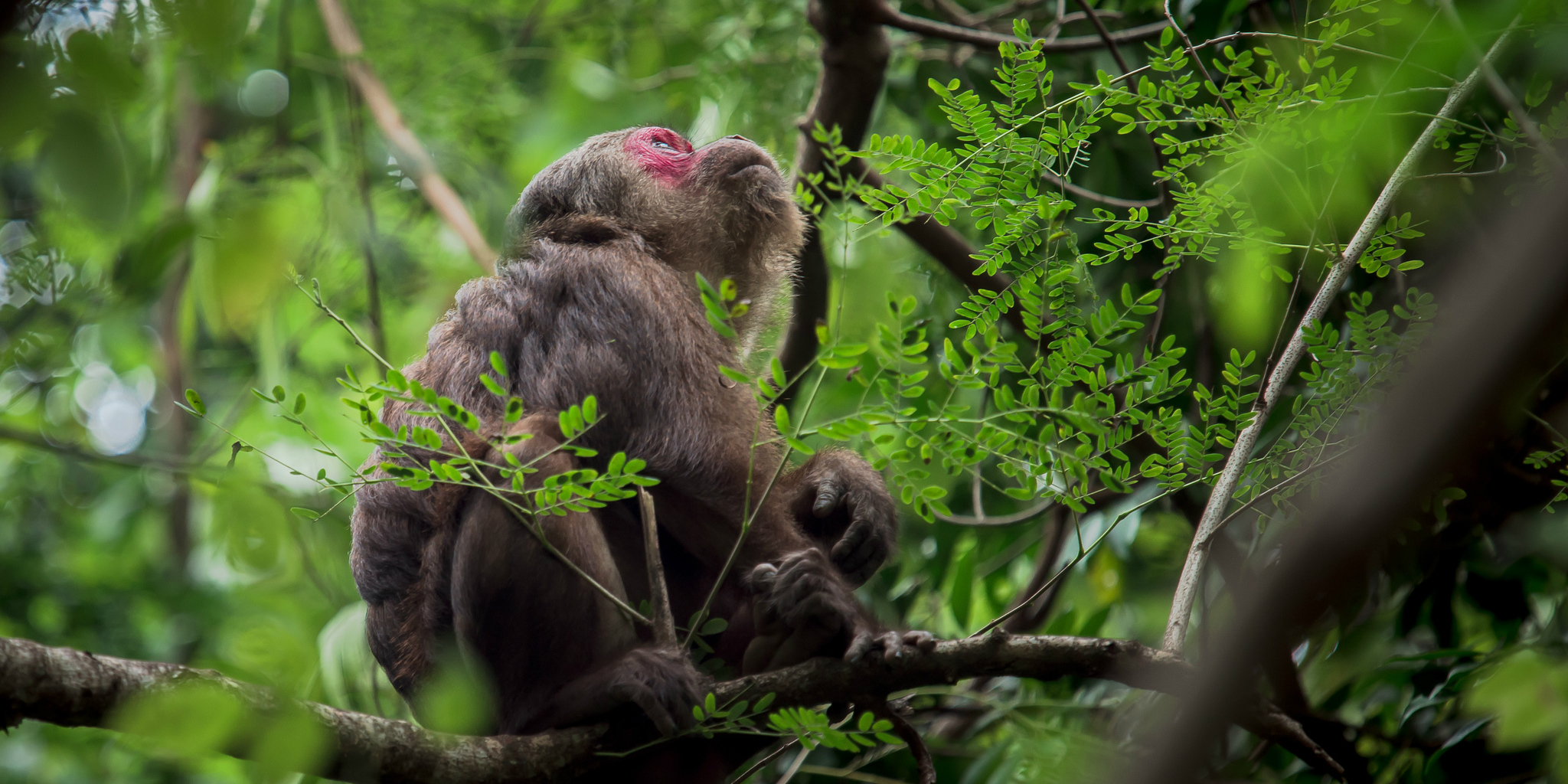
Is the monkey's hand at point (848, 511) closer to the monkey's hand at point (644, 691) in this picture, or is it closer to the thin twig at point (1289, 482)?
the monkey's hand at point (644, 691)

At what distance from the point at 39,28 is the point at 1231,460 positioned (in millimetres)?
2796

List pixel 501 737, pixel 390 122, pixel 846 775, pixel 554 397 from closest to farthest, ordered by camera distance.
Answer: pixel 501 737 < pixel 554 397 < pixel 846 775 < pixel 390 122

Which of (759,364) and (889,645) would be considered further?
(759,364)

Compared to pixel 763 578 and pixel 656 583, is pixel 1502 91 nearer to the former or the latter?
pixel 763 578

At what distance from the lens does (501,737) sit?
302cm

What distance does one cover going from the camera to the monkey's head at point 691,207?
4.72m

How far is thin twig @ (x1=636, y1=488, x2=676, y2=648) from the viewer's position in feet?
10.2

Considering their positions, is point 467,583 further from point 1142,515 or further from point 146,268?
point 1142,515

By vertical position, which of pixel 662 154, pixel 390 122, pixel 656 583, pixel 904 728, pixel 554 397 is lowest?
pixel 904 728

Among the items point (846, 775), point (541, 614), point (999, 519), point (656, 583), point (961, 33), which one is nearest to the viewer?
point (656, 583)

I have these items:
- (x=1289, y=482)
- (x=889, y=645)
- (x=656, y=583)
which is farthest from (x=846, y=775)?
(x=1289, y=482)

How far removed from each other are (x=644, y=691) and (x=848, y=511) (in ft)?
3.86

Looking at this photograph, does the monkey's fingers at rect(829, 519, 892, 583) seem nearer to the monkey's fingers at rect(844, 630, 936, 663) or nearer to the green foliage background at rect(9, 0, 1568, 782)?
the green foliage background at rect(9, 0, 1568, 782)

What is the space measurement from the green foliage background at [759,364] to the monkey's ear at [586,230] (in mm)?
374
